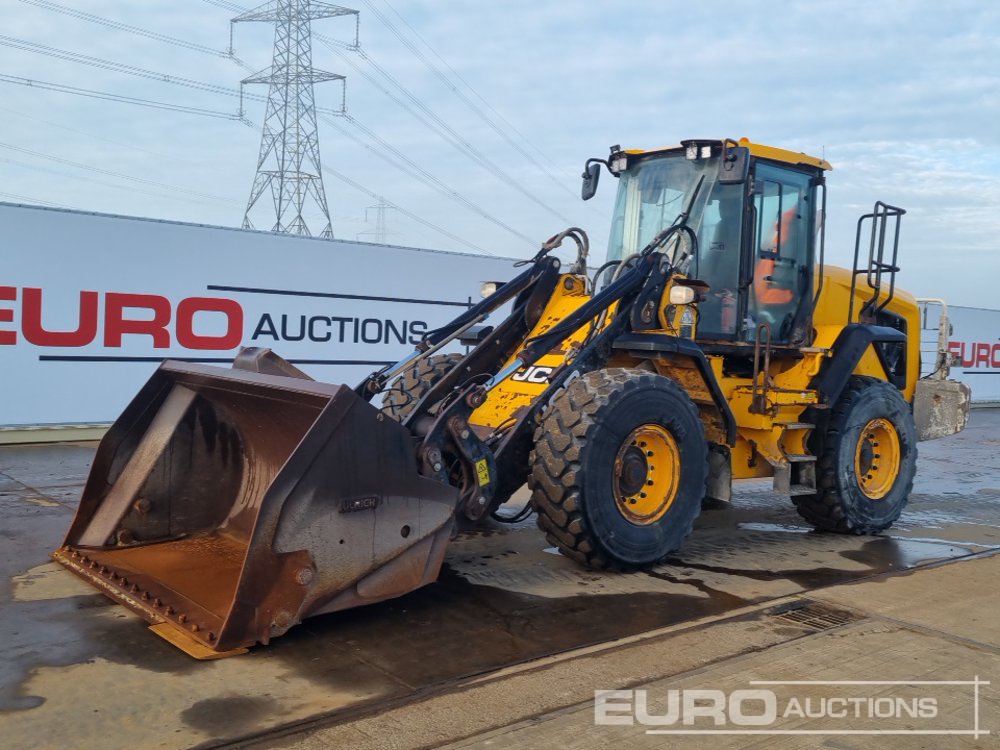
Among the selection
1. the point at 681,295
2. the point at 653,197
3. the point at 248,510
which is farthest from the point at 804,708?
the point at 653,197

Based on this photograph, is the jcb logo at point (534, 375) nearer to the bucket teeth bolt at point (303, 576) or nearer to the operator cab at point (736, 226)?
the operator cab at point (736, 226)

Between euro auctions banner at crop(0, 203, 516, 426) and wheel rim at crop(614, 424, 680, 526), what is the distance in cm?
737

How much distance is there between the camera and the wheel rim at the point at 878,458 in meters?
7.18

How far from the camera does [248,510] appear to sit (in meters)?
5.46

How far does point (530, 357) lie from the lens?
5.66 m

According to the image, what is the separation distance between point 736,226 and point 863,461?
2131mm

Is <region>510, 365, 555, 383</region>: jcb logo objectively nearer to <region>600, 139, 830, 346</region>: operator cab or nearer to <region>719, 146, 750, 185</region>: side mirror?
<region>600, 139, 830, 346</region>: operator cab

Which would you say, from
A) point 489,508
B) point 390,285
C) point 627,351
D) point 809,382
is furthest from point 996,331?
point 489,508

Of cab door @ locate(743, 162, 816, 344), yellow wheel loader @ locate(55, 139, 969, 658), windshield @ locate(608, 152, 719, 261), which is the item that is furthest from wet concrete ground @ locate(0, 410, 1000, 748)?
windshield @ locate(608, 152, 719, 261)

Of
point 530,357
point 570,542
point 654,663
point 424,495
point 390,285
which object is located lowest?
point 654,663

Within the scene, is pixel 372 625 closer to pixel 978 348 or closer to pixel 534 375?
pixel 534 375

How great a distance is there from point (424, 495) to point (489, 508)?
757 millimetres

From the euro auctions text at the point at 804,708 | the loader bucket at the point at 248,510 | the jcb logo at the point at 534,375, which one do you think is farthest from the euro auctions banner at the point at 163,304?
the euro auctions text at the point at 804,708

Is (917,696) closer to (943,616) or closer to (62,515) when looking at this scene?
(943,616)
